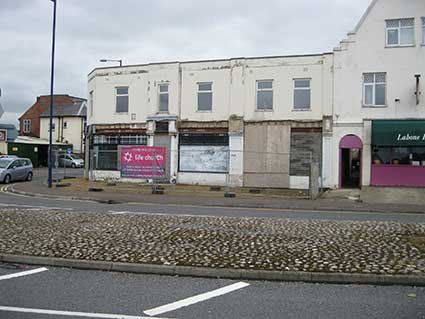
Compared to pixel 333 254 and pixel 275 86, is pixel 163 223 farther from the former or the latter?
pixel 275 86

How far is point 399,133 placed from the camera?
24.1 metres

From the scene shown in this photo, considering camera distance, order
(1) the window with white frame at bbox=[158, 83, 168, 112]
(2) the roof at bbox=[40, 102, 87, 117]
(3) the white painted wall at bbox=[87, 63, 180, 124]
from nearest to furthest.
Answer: (3) the white painted wall at bbox=[87, 63, 180, 124]
(1) the window with white frame at bbox=[158, 83, 168, 112]
(2) the roof at bbox=[40, 102, 87, 117]

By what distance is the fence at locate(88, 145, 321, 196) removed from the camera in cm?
2383

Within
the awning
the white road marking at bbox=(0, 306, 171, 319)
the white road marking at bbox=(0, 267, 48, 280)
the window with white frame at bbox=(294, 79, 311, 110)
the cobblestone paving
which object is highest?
the window with white frame at bbox=(294, 79, 311, 110)

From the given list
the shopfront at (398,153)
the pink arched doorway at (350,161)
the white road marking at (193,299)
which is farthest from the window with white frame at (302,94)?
the white road marking at (193,299)

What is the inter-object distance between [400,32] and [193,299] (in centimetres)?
2383

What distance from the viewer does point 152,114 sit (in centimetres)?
3033

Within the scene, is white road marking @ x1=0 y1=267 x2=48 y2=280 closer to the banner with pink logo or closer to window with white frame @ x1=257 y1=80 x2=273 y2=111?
the banner with pink logo

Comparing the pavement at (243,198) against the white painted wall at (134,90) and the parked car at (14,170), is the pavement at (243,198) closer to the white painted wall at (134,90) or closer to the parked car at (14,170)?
the parked car at (14,170)

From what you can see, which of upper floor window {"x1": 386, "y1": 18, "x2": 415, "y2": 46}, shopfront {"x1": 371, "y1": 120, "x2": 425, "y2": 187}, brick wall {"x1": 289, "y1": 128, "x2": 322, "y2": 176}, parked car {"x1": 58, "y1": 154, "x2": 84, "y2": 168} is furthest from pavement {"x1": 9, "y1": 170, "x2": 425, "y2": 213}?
parked car {"x1": 58, "y1": 154, "x2": 84, "y2": 168}

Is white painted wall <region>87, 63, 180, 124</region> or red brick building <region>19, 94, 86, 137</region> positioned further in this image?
red brick building <region>19, 94, 86, 137</region>

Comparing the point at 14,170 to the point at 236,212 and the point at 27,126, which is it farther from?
the point at 27,126

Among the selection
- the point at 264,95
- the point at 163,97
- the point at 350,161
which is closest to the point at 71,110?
the point at 163,97

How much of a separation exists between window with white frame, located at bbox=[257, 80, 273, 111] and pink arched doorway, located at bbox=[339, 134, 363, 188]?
16.7 ft
